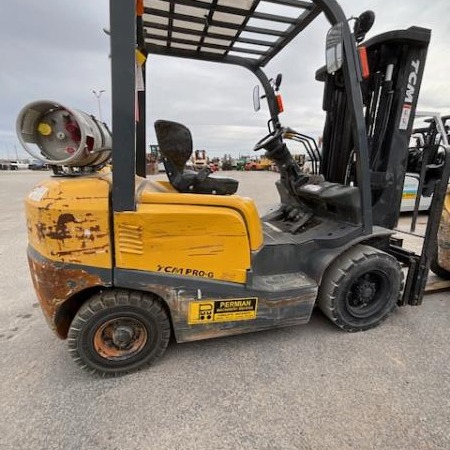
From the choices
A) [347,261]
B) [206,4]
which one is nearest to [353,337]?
[347,261]

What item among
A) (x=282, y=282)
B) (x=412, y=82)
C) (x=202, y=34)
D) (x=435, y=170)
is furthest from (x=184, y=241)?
(x=435, y=170)

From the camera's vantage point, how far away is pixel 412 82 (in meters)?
2.62

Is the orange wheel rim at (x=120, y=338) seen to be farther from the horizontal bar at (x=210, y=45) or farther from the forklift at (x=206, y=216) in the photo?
the horizontal bar at (x=210, y=45)

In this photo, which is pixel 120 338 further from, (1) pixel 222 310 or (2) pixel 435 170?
(2) pixel 435 170

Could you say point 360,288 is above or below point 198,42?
below

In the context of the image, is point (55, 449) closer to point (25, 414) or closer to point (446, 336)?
point (25, 414)

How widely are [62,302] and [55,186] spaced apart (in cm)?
76

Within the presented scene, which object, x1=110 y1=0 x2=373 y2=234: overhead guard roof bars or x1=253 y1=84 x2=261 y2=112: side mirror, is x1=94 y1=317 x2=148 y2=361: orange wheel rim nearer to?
x1=110 y1=0 x2=373 y2=234: overhead guard roof bars

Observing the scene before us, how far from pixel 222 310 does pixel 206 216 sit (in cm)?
73

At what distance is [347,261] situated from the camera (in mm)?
2549

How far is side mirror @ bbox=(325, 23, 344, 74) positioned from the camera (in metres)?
2.05

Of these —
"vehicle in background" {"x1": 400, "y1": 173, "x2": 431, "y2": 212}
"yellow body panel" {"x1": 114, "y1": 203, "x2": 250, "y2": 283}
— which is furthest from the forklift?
"vehicle in background" {"x1": 400, "y1": 173, "x2": 431, "y2": 212}

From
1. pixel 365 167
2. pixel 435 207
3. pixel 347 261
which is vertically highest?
pixel 365 167

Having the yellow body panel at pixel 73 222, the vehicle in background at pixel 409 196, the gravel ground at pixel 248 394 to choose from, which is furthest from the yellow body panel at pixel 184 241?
the vehicle in background at pixel 409 196
